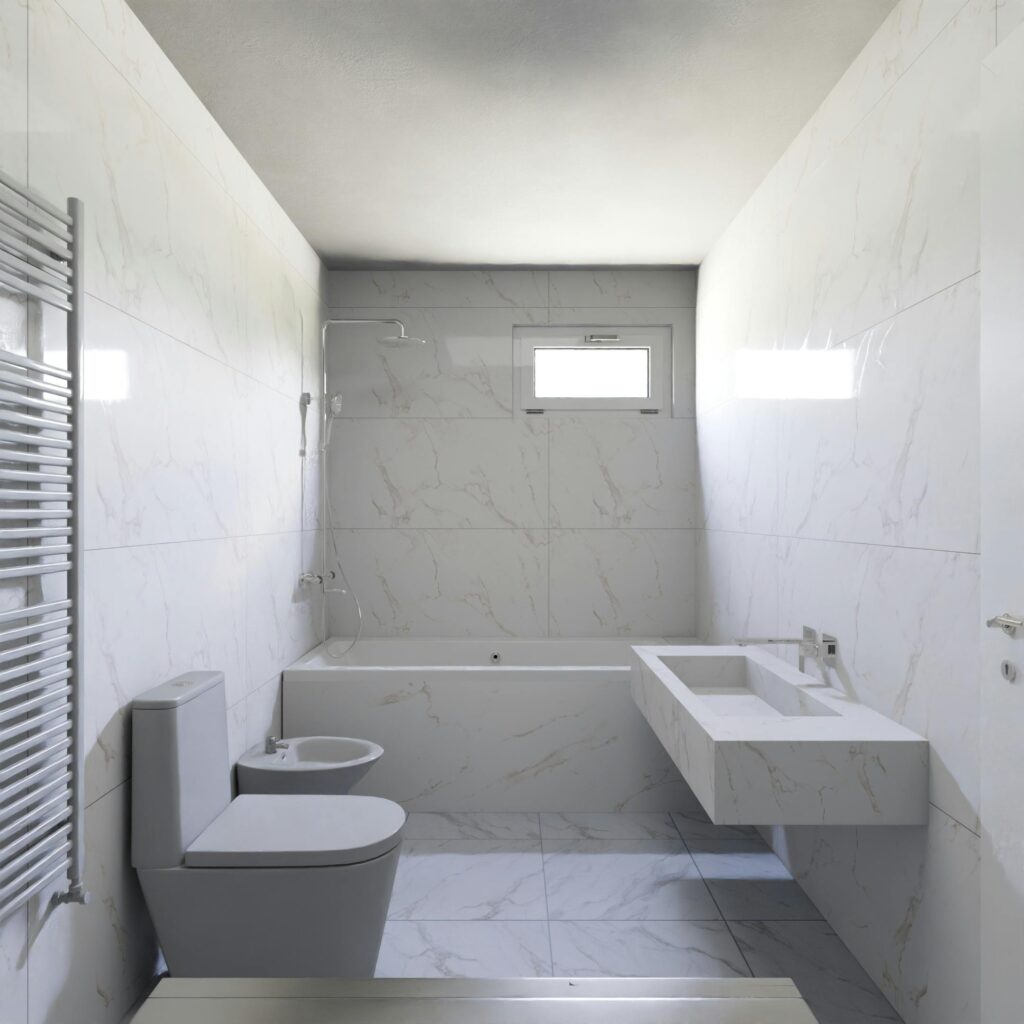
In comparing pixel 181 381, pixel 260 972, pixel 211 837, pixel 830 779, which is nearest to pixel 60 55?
pixel 181 381

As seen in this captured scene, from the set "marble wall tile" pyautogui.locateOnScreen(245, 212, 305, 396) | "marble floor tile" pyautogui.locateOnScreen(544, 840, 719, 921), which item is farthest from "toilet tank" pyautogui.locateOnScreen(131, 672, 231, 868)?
"marble wall tile" pyautogui.locateOnScreen(245, 212, 305, 396)

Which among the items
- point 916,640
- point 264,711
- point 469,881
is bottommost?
point 469,881

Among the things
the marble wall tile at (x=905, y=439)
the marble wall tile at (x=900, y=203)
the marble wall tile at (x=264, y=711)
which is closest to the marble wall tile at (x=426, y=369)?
the marble wall tile at (x=264, y=711)

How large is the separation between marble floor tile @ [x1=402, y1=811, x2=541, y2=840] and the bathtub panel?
5cm

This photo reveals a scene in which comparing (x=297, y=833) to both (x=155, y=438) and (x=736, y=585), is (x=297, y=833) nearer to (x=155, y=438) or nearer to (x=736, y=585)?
(x=155, y=438)

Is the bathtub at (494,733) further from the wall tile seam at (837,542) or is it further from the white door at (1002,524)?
the white door at (1002,524)

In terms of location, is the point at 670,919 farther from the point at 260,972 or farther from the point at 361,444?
the point at 361,444

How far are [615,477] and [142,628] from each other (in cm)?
278

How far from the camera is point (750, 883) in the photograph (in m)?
2.89

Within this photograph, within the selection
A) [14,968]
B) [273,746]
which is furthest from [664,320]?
[14,968]

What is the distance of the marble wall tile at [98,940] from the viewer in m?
1.75

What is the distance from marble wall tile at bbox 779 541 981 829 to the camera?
5.95 ft

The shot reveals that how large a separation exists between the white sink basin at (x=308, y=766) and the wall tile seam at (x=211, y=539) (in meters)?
0.80

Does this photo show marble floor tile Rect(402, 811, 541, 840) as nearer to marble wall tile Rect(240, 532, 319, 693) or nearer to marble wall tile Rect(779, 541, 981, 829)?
marble wall tile Rect(240, 532, 319, 693)
